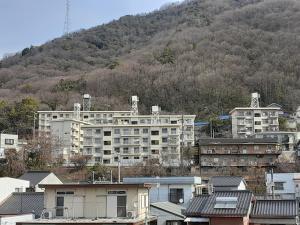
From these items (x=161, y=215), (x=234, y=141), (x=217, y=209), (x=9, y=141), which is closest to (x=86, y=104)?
(x=9, y=141)

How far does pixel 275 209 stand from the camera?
17375mm

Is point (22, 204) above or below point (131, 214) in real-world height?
below

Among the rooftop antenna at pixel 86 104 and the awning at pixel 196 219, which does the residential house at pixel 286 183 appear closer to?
the awning at pixel 196 219

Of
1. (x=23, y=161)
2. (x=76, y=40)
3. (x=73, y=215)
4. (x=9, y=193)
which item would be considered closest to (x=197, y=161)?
(x=23, y=161)

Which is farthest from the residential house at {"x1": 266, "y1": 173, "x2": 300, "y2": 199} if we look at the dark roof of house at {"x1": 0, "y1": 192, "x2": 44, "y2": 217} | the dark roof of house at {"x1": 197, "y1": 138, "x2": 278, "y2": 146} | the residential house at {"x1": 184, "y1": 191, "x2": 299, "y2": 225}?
the dark roof of house at {"x1": 0, "y1": 192, "x2": 44, "y2": 217}

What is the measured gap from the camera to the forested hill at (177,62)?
88.6 metres

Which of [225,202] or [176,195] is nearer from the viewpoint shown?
[225,202]

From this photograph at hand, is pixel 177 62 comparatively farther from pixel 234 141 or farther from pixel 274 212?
pixel 274 212

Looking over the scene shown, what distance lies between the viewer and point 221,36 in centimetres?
13312

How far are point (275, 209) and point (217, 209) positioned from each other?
7.77ft

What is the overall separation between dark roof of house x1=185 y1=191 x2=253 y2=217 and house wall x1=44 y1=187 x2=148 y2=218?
2068 mm

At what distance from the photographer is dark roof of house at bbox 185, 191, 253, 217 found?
16.5m

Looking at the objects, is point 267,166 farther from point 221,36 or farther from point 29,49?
point 29,49

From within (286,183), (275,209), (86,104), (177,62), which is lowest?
(286,183)
